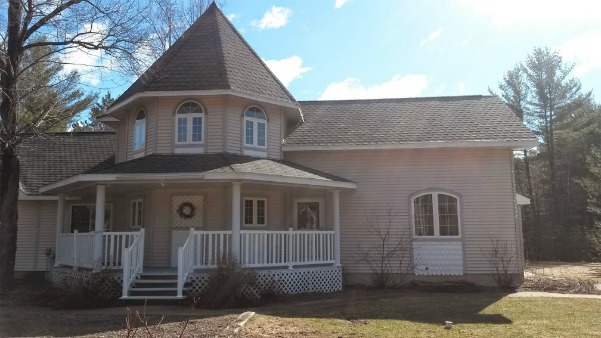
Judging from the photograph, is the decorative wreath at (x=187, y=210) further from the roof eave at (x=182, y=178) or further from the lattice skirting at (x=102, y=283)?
the lattice skirting at (x=102, y=283)

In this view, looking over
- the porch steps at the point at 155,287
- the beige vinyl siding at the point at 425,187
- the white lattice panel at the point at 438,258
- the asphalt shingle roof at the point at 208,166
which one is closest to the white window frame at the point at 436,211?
the beige vinyl siding at the point at 425,187

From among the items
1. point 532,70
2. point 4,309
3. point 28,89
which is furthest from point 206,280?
point 532,70

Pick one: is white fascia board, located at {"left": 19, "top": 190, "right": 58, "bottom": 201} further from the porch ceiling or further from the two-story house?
the porch ceiling


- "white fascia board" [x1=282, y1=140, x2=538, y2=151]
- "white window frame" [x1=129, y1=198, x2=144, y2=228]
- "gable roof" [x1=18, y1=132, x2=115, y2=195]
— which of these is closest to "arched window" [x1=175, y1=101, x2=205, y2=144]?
"white window frame" [x1=129, y1=198, x2=144, y2=228]

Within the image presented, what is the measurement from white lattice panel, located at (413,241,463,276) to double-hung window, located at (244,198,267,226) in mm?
4770

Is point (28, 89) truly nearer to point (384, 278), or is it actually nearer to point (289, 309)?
point (289, 309)

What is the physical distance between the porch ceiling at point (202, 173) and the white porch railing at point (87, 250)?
1416mm

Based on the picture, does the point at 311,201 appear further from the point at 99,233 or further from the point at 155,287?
the point at 99,233

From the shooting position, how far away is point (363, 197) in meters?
15.6

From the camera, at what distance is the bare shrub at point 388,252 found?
49.7 ft

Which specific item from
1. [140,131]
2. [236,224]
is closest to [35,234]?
[140,131]

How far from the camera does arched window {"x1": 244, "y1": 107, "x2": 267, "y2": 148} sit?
593 inches

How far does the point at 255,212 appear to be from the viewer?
49.0ft

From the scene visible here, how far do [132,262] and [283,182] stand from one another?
4.24m
